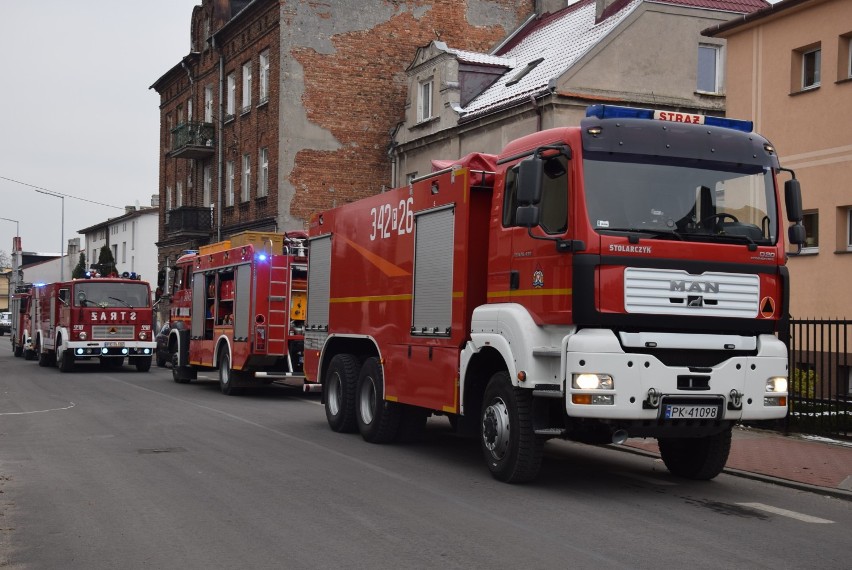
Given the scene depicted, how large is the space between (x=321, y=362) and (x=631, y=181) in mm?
6719

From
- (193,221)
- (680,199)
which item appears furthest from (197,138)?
(680,199)

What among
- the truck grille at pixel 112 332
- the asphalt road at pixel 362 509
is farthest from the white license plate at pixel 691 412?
the truck grille at pixel 112 332

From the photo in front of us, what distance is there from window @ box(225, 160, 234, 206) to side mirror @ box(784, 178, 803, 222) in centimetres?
3312

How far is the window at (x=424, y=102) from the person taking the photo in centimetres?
3366

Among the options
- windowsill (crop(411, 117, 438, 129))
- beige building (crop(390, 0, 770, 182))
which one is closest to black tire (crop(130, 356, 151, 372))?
beige building (crop(390, 0, 770, 182))

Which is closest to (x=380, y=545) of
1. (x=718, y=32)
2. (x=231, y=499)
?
(x=231, y=499)

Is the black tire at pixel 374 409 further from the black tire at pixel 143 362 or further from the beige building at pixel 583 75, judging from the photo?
the black tire at pixel 143 362

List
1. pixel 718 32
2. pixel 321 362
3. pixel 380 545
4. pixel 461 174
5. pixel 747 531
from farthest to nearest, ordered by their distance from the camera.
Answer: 1. pixel 718 32
2. pixel 321 362
3. pixel 461 174
4. pixel 747 531
5. pixel 380 545

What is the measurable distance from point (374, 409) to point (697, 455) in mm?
4146

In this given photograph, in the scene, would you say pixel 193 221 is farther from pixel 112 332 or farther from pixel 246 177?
pixel 112 332

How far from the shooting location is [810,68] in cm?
1956

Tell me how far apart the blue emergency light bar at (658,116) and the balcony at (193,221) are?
3496cm

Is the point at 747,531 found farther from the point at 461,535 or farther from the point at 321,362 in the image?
the point at 321,362

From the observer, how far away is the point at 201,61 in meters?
44.8
